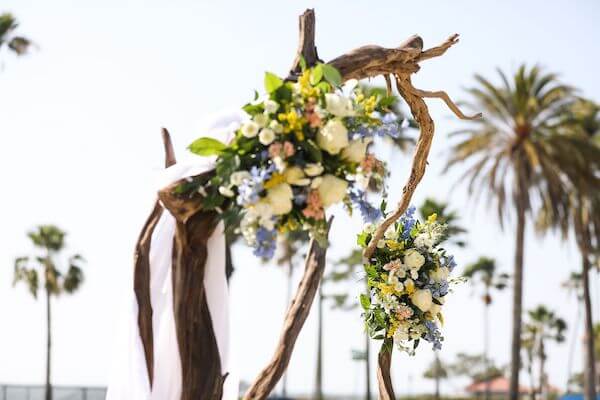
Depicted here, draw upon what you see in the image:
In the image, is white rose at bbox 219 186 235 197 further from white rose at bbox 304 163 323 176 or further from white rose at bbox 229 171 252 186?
white rose at bbox 304 163 323 176

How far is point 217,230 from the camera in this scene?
2854mm

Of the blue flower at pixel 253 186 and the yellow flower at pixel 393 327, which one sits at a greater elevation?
the blue flower at pixel 253 186

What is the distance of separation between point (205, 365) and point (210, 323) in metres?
0.13

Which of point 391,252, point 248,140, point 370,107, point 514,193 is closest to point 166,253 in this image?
point 248,140

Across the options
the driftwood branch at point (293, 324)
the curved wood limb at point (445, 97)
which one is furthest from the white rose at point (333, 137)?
the curved wood limb at point (445, 97)

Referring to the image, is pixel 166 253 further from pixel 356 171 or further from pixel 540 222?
pixel 540 222

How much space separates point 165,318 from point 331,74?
3.11ft

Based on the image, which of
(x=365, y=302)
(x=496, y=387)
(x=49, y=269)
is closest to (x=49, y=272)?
(x=49, y=269)

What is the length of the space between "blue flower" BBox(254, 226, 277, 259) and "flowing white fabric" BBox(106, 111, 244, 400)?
0.25m

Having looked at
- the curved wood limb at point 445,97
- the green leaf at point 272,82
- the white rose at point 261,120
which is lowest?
the white rose at point 261,120

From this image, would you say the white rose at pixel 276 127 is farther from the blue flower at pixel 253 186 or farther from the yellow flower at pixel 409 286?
the yellow flower at pixel 409 286

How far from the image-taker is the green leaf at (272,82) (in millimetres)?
2729

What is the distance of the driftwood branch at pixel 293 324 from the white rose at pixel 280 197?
400 mm

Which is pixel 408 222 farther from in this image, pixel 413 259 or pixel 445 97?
pixel 445 97
